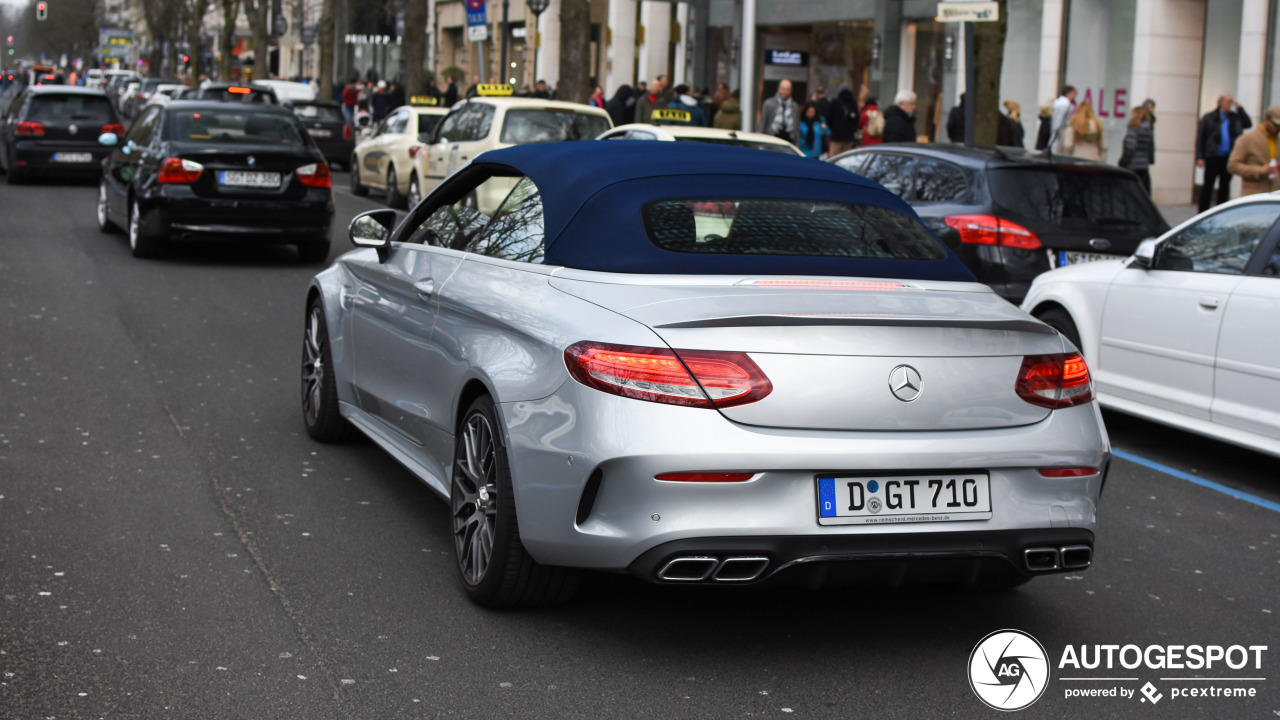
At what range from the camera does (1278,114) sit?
1653 cm

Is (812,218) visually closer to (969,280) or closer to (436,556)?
(969,280)

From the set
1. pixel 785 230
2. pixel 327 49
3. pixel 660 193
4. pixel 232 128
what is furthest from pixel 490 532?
pixel 327 49

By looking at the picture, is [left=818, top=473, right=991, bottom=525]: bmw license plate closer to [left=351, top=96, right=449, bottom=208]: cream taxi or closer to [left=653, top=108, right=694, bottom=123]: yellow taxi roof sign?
[left=351, top=96, right=449, bottom=208]: cream taxi

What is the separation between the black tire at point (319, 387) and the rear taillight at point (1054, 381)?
3519 mm

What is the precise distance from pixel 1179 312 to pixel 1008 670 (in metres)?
4.07

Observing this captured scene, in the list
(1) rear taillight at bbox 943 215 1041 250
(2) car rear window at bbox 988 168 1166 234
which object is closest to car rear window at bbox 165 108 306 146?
(1) rear taillight at bbox 943 215 1041 250

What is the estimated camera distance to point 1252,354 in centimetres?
763

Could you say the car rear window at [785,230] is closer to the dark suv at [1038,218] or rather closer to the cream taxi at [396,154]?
the dark suv at [1038,218]

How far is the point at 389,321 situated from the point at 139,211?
31.8 ft

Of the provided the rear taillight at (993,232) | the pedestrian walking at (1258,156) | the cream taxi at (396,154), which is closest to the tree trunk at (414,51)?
the cream taxi at (396,154)

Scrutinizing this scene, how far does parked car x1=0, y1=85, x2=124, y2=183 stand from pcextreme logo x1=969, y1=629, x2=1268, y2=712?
21.5 metres

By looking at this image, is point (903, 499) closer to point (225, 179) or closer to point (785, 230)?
point (785, 230)

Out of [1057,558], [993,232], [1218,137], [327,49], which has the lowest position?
[1057,558]

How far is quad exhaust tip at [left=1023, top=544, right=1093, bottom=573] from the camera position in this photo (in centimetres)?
457
